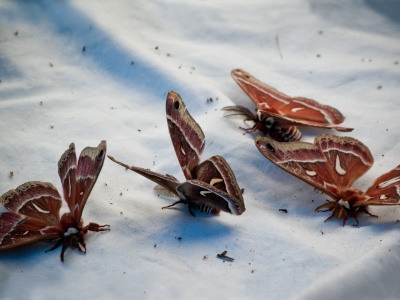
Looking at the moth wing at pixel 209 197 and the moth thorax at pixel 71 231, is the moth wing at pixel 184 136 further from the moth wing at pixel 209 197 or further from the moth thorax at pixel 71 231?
the moth thorax at pixel 71 231

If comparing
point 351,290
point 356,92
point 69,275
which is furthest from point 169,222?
point 356,92

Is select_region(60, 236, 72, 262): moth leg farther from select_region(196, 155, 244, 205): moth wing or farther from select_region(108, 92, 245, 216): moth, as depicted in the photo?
select_region(196, 155, 244, 205): moth wing

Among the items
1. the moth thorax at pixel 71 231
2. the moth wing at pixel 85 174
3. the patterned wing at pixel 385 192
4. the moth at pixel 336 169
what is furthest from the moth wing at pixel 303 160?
the moth thorax at pixel 71 231

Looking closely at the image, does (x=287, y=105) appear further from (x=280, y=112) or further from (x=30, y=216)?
(x=30, y=216)

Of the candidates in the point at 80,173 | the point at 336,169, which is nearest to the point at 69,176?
the point at 80,173

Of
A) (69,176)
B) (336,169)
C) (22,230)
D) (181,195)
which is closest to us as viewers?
(22,230)

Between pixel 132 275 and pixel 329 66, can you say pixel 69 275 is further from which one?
pixel 329 66
